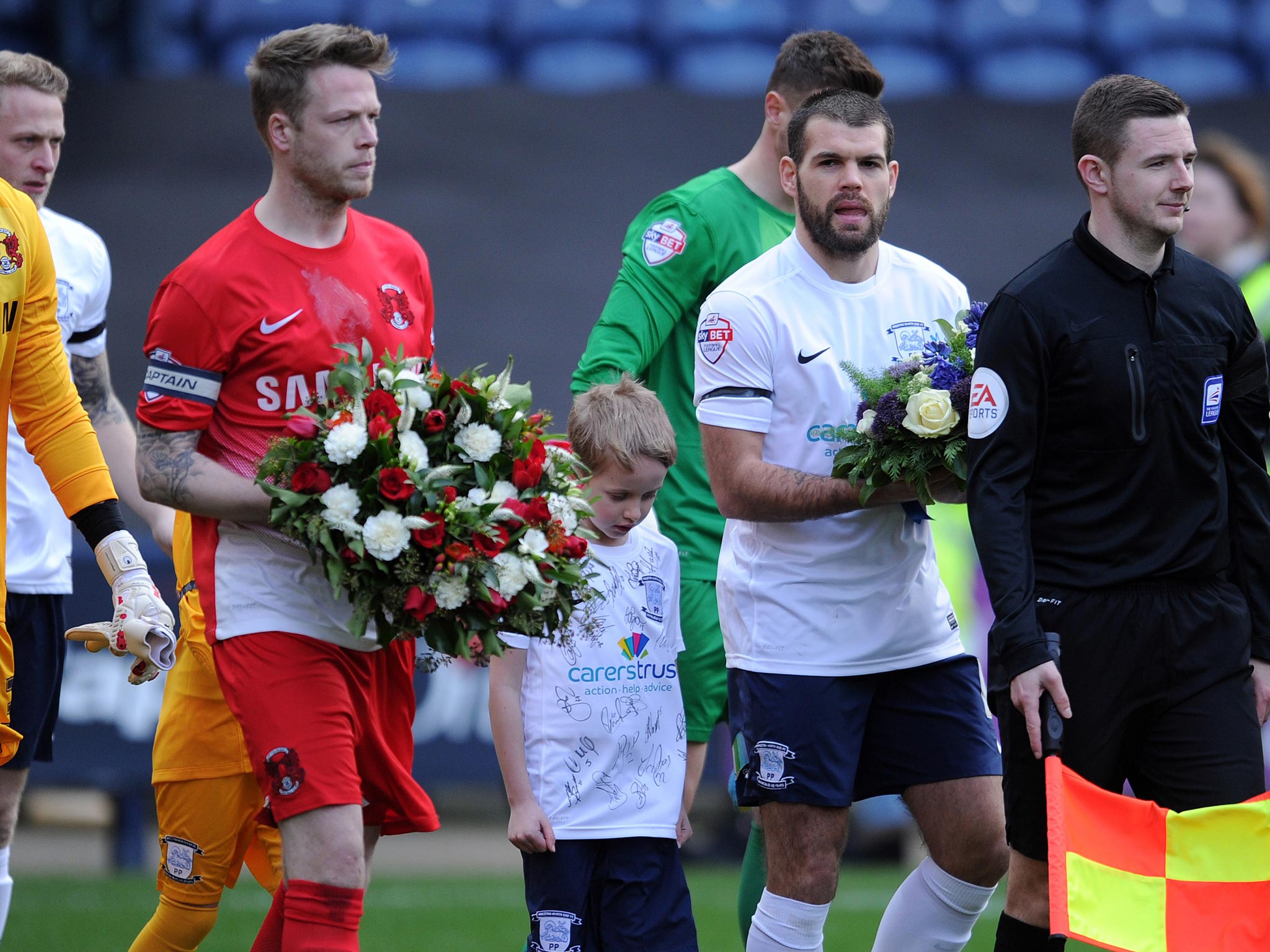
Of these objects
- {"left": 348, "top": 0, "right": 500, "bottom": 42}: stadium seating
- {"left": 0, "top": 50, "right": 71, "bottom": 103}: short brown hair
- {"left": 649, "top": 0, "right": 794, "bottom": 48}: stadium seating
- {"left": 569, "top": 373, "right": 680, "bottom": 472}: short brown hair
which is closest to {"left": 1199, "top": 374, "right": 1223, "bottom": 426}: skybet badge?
{"left": 569, "top": 373, "right": 680, "bottom": 472}: short brown hair

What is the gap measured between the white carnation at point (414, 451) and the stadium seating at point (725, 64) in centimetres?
961

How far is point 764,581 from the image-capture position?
4664mm

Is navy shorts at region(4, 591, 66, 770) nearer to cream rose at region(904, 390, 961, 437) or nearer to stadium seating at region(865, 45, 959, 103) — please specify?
cream rose at region(904, 390, 961, 437)

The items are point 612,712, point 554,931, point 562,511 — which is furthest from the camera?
point 612,712

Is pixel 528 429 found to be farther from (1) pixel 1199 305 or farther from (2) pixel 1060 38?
(2) pixel 1060 38

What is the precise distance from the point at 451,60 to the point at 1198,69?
5.61m

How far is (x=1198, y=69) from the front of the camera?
13.2 metres

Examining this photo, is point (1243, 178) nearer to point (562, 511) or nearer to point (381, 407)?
point (562, 511)

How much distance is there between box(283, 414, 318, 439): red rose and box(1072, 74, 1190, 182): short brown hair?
187 centimetres

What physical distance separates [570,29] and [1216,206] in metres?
7.22

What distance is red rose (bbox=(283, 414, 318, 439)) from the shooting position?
389cm

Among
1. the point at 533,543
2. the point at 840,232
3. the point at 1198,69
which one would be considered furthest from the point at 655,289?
the point at 1198,69

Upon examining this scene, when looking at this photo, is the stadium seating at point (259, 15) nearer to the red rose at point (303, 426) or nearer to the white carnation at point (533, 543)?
the red rose at point (303, 426)

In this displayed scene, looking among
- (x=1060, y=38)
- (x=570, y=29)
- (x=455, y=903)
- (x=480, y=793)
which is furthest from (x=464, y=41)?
(x=455, y=903)
